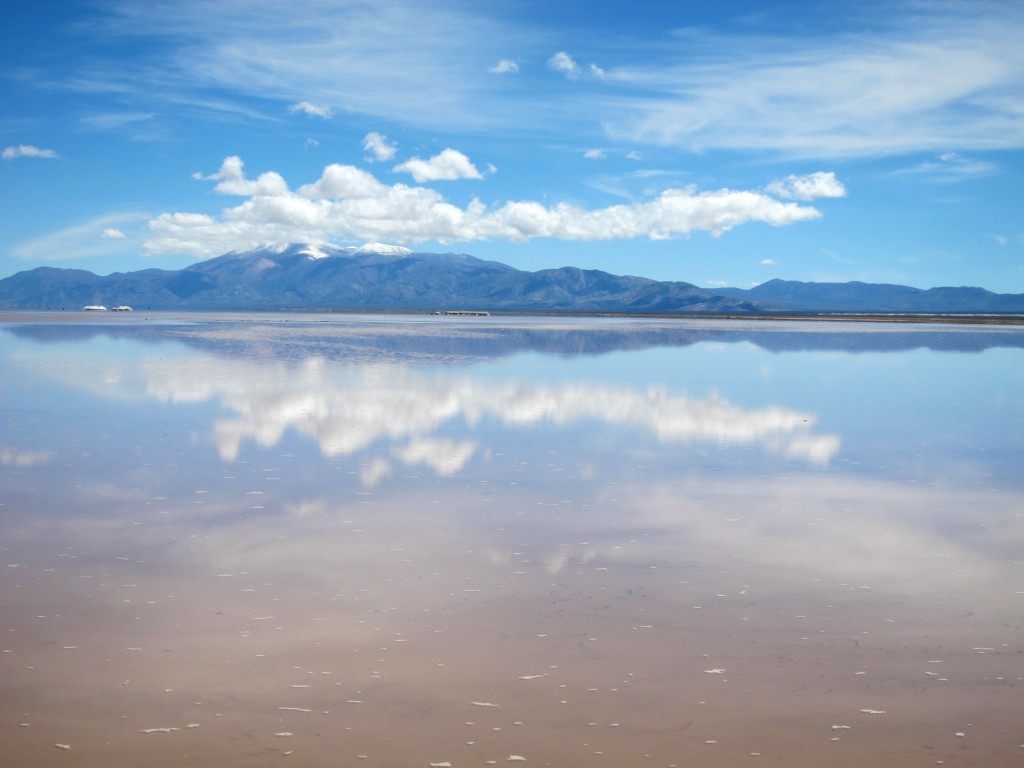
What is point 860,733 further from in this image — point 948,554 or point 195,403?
point 195,403

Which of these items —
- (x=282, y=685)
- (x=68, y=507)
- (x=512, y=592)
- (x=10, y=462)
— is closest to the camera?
(x=282, y=685)

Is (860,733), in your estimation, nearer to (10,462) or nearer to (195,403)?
(10,462)

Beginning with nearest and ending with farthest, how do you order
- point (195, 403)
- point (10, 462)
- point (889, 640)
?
1. point (889, 640)
2. point (10, 462)
3. point (195, 403)

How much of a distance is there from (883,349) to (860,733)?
5485 centimetres

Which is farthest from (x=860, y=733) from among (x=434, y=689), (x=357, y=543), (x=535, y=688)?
(x=357, y=543)

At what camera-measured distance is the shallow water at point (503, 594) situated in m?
5.95

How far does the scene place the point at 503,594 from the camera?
839 cm

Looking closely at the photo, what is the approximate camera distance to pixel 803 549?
10039 millimetres

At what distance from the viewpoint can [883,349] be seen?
56531mm

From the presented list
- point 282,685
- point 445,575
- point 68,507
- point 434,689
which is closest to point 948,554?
point 445,575

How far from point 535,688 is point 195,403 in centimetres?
1713

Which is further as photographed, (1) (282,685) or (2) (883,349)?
(2) (883,349)

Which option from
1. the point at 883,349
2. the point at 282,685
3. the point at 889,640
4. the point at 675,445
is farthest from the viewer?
the point at 883,349

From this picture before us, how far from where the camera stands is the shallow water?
595cm
